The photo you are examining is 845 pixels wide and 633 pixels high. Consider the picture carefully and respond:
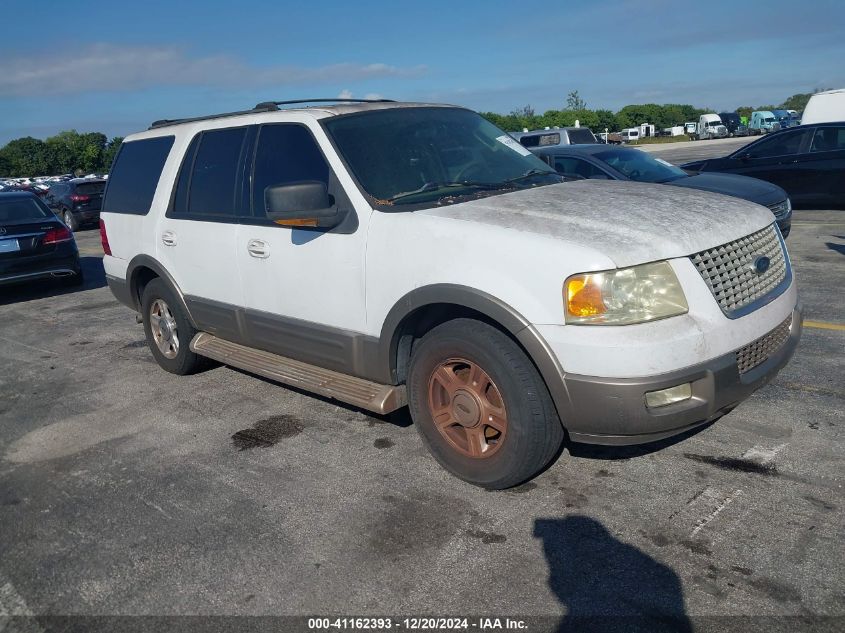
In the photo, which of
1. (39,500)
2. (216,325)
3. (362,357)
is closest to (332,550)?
(362,357)

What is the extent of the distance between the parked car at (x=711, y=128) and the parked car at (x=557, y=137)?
4823 centimetres

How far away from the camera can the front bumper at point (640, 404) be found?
10.2 ft

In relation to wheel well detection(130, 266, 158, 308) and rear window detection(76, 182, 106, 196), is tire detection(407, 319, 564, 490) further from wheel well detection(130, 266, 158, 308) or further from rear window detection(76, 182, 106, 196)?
rear window detection(76, 182, 106, 196)

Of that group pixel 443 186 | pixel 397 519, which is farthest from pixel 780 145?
pixel 397 519

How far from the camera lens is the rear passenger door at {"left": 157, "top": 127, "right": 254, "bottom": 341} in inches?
194

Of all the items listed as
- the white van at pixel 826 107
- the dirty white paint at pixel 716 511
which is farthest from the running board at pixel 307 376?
the white van at pixel 826 107

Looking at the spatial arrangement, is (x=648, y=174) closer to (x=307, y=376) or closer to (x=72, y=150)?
(x=307, y=376)

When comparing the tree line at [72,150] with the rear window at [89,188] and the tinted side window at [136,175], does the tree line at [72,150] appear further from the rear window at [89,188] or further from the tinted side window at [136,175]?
the tinted side window at [136,175]

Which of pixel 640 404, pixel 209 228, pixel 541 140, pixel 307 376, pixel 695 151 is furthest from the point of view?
pixel 695 151

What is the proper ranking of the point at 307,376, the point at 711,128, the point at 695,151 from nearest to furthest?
1. the point at 307,376
2. the point at 695,151
3. the point at 711,128

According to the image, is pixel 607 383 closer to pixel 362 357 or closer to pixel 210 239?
pixel 362 357

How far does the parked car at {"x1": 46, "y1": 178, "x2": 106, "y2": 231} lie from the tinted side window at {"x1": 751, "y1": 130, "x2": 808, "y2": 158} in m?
16.7

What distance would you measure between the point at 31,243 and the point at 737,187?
942cm

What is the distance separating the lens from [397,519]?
3486 millimetres
